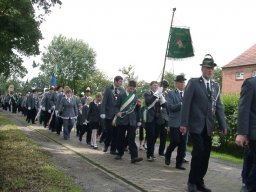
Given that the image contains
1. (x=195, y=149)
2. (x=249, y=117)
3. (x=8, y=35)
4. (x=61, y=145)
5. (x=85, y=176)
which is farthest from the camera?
(x=8, y=35)

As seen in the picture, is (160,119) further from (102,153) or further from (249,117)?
(249,117)

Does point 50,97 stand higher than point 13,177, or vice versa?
point 50,97

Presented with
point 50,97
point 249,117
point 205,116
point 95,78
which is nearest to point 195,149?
point 205,116

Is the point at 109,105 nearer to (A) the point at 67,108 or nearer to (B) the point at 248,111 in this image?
(A) the point at 67,108

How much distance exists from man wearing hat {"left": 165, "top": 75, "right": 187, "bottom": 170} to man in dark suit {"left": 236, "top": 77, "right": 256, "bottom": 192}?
4.08 metres

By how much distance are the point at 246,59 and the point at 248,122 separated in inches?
2246

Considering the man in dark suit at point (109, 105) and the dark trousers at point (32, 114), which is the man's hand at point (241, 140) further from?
the dark trousers at point (32, 114)

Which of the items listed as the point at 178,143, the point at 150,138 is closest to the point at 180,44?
the point at 150,138

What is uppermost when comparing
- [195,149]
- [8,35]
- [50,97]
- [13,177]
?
[8,35]

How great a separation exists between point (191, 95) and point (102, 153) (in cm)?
566

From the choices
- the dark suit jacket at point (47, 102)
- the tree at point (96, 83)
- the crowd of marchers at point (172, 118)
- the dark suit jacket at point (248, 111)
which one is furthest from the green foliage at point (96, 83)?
→ the dark suit jacket at point (248, 111)

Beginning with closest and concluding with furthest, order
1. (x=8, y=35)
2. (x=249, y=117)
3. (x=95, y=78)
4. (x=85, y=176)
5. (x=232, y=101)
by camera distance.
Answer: (x=249, y=117) < (x=85, y=176) < (x=232, y=101) < (x=8, y=35) < (x=95, y=78)

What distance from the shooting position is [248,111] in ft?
20.6

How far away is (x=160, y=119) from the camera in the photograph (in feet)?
39.9
